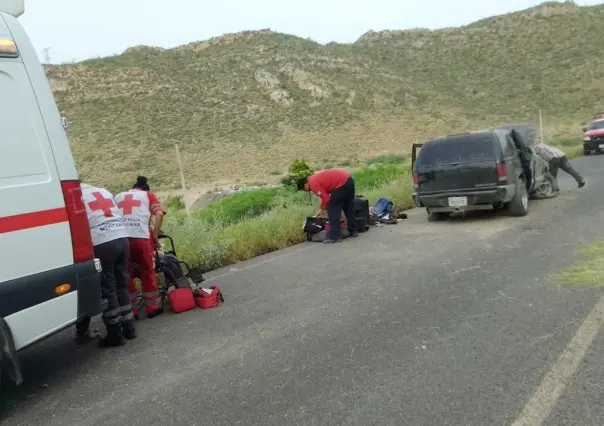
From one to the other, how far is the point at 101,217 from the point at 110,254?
0.34 m

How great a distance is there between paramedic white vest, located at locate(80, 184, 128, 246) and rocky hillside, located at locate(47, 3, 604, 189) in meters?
30.7

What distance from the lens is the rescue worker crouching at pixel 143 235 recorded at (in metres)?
5.99

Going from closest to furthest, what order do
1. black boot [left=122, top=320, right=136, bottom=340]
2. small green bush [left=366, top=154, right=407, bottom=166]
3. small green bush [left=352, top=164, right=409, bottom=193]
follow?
1. black boot [left=122, top=320, right=136, bottom=340]
2. small green bush [left=352, top=164, right=409, bottom=193]
3. small green bush [left=366, top=154, right=407, bottom=166]

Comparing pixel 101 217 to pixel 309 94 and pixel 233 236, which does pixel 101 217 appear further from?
pixel 309 94

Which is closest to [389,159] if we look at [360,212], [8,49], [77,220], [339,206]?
[360,212]

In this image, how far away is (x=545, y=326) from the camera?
489cm

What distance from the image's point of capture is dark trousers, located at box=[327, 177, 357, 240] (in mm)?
10102

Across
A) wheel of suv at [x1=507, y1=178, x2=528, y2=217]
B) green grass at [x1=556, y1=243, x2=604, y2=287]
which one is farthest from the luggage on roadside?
green grass at [x1=556, y1=243, x2=604, y2=287]

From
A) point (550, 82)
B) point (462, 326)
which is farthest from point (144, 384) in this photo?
point (550, 82)

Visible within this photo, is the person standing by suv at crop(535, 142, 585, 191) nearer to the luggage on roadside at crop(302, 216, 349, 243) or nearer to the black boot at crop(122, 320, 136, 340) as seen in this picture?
the luggage on roadside at crop(302, 216, 349, 243)

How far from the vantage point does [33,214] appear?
407 centimetres

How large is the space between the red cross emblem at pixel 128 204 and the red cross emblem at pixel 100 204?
1.81 feet

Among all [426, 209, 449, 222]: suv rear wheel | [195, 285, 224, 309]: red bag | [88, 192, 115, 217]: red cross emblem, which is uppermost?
[88, 192, 115, 217]: red cross emblem

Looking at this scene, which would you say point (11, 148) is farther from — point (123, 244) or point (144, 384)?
point (144, 384)
